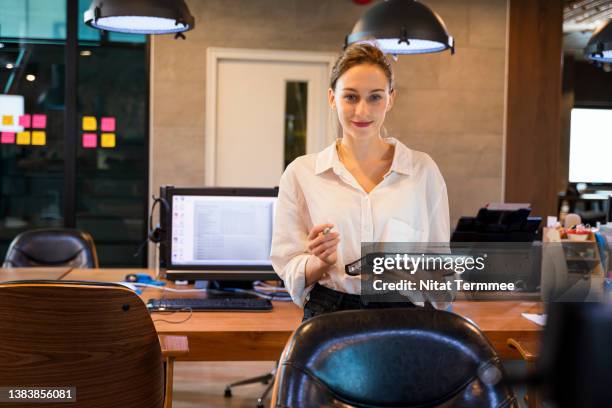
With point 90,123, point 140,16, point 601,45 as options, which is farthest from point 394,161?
point 90,123

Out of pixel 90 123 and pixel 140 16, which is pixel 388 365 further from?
pixel 90 123

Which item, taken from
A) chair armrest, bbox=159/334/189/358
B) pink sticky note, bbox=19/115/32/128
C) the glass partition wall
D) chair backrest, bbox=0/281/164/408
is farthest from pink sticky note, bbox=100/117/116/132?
chair backrest, bbox=0/281/164/408

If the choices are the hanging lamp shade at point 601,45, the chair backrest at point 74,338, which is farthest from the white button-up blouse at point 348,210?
the hanging lamp shade at point 601,45

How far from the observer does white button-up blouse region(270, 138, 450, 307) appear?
1.72m

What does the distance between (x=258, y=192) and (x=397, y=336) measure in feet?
6.20

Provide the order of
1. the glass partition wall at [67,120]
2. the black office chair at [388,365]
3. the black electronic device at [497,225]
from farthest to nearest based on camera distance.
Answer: the glass partition wall at [67,120]
the black electronic device at [497,225]
the black office chair at [388,365]

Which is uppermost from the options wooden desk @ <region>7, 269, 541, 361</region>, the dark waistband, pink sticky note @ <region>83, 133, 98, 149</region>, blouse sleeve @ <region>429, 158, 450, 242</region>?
pink sticky note @ <region>83, 133, 98, 149</region>

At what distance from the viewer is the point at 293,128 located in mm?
6574

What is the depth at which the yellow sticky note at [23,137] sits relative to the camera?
658 cm

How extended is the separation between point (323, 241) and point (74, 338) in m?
0.79

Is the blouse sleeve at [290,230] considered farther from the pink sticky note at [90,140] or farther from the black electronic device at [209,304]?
the pink sticky note at [90,140]

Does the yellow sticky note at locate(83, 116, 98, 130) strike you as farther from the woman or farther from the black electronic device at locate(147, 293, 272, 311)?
the woman

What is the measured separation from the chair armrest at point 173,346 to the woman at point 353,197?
60cm

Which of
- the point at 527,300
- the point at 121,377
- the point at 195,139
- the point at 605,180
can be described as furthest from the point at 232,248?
the point at 195,139
